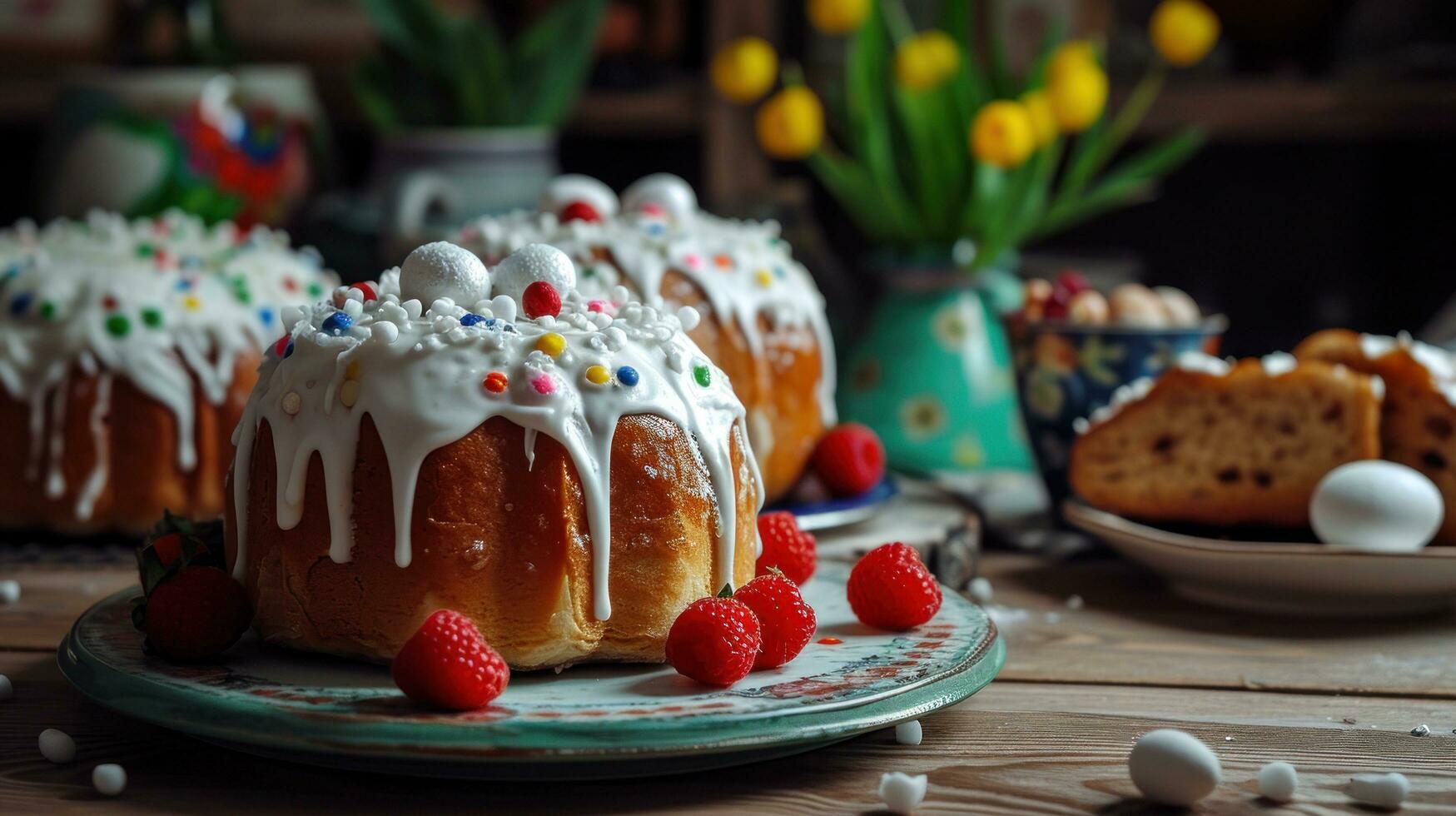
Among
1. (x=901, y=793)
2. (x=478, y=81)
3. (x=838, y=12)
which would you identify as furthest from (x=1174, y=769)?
(x=478, y=81)

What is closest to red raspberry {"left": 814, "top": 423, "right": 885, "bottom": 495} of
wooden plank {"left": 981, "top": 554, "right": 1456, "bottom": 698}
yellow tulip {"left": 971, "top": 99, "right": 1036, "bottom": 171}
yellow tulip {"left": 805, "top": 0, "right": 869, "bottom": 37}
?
wooden plank {"left": 981, "top": 554, "right": 1456, "bottom": 698}

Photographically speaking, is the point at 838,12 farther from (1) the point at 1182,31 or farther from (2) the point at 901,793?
(2) the point at 901,793

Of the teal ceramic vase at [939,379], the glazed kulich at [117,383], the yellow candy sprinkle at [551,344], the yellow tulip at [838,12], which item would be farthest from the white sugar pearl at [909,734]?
the yellow tulip at [838,12]

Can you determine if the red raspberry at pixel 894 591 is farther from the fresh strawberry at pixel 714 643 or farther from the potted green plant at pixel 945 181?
the potted green plant at pixel 945 181

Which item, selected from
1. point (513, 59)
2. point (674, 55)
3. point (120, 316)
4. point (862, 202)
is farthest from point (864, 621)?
point (674, 55)

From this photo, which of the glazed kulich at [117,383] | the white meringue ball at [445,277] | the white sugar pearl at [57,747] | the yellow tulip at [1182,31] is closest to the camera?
the white sugar pearl at [57,747]

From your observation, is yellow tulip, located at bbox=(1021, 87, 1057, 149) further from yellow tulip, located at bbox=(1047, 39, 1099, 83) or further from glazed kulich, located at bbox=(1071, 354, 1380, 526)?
glazed kulich, located at bbox=(1071, 354, 1380, 526)
